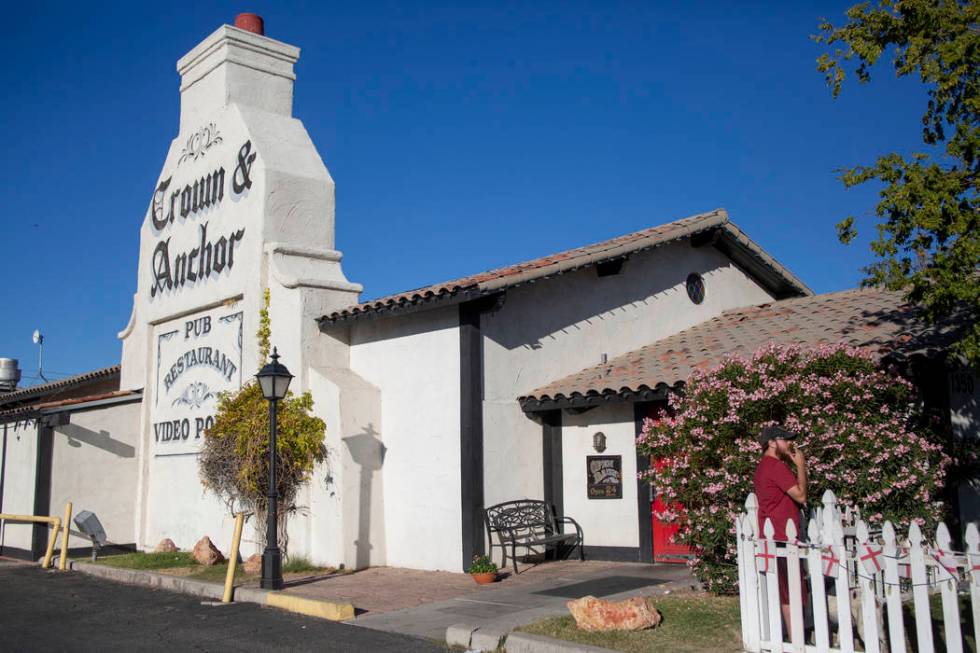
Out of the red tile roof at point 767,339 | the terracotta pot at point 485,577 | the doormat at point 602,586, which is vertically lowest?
the doormat at point 602,586

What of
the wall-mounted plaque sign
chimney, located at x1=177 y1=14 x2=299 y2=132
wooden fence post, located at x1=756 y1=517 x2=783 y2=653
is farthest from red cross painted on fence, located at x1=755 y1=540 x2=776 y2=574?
chimney, located at x1=177 y1=14 x2=299 y2=132

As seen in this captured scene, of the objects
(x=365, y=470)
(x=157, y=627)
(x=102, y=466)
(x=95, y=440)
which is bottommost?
(x=157, y=627)

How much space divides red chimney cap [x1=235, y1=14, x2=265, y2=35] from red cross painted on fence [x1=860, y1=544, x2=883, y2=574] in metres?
13.8

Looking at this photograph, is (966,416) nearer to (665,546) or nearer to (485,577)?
(665,546)

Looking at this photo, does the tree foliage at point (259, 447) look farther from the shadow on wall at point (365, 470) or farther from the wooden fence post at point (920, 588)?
the wooden fence post at point (920, 588)

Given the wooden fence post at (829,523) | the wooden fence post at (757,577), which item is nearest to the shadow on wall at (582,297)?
the wooden fence post at (757,577)

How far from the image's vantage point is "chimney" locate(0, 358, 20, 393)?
26.9m

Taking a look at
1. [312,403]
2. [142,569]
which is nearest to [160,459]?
[142,569]

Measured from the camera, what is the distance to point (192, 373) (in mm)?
15719

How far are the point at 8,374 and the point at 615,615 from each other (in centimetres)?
2542

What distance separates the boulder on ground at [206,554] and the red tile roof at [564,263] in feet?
12.8

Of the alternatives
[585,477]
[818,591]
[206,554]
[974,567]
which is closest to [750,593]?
[818,591]

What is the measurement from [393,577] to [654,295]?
6.63m

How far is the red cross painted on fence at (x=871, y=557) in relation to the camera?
5773 mm
